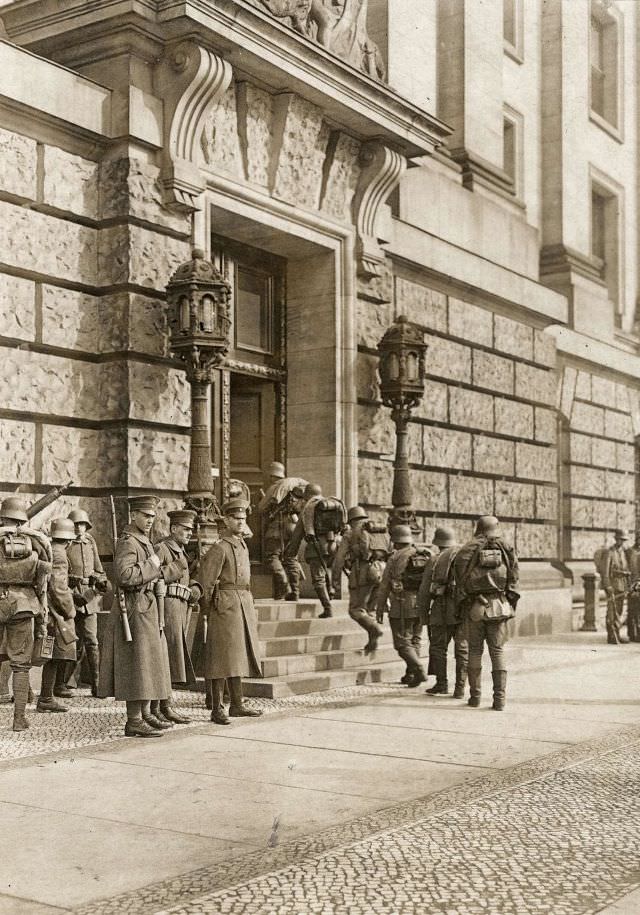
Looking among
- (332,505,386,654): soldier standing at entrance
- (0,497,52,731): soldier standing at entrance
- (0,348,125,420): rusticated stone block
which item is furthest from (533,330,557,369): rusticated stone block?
(0,497,52,731): soldier standing at entrance

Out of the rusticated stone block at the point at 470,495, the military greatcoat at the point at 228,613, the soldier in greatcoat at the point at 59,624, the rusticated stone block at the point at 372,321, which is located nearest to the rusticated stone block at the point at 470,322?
the rusticated stone block at the point at 372,321

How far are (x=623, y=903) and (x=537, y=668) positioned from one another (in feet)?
31.1

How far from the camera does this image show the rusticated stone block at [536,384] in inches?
822

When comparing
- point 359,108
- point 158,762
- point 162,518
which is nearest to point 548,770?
point 158,762

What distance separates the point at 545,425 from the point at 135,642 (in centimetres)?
1383

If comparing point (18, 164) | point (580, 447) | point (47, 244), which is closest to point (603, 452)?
point (580, 447)

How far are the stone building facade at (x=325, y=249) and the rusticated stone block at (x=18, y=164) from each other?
26 mm

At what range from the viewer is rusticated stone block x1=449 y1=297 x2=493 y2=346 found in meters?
19.0

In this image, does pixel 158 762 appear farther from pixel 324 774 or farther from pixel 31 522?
pixel 31 522

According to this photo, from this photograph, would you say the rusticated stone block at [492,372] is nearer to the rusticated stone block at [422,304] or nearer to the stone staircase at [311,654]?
the rusticated stone block at [422,304]

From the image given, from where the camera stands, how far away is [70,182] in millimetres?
12883

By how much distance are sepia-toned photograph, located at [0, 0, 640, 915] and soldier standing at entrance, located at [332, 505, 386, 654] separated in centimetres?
4

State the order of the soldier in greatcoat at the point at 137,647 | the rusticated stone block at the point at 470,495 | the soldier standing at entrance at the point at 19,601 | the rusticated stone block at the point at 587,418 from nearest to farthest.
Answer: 1. the soldier in greatcoat at the point at 137,647
2. the soldier standing at entrance at the point at 19,601
3. the rusticated stone block at the point at 470,495
4. the rusticated stone block at the point at 587,418

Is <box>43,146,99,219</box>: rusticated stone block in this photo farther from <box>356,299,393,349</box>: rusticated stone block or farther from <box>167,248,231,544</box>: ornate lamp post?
<box>356,299,393,349</box>: rusticated stone block
